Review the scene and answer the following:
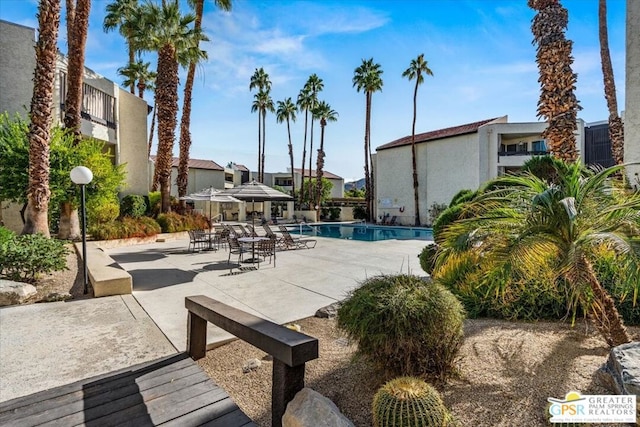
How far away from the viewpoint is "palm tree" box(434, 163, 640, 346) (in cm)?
292

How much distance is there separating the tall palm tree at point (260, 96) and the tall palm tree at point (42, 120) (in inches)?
1111

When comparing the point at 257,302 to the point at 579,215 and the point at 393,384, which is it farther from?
the point at 579,215

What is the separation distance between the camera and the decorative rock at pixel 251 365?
12.4 ft

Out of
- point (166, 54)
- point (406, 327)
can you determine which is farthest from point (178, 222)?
point (406, 327)

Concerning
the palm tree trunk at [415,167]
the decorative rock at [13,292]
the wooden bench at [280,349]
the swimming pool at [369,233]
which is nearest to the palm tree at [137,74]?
the swimming pool at [369,233]

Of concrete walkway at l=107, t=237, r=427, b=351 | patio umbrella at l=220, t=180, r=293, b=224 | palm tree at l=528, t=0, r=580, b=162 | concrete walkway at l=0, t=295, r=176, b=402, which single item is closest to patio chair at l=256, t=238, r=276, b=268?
concrete walkway at l=107, t=237, r=427, b=351

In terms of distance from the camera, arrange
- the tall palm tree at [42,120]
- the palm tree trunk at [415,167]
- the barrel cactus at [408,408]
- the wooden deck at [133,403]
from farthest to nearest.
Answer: the palm tree trunk at [415,167]
the tall palm tree at [42,120]
the wooden deck at [133,403]
the barrel cactus at [408,408]

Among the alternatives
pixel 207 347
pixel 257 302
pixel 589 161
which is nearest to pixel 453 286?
pixel 257 302

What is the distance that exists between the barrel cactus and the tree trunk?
57.8 ft

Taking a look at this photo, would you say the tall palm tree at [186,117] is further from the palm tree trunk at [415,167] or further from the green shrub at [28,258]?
the palm tree trunk at [415,167]

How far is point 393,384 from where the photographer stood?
2.52 m

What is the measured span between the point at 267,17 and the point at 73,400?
12789 mm

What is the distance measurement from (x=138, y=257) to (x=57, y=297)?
206 inches

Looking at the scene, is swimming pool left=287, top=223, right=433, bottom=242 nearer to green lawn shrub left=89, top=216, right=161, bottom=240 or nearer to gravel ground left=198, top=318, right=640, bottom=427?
green lawn shrub left=89, top=216, right=161, bottom=240
